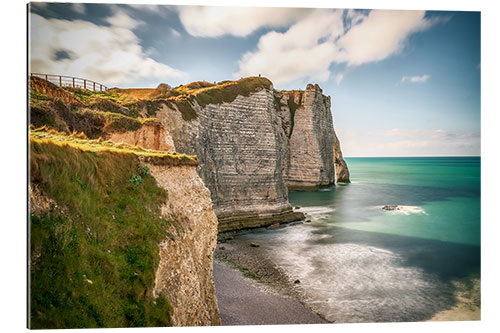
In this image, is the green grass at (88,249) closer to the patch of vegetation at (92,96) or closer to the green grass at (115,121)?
the patch of vegetation at (92,96)

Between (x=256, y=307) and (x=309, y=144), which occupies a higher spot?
(x=309, y=144)

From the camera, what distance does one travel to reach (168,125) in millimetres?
16406

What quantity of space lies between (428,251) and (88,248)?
13.2 metres

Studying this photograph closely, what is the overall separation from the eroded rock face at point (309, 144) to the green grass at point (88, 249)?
3298 cm

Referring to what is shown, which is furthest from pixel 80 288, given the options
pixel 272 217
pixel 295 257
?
pixel 272 217

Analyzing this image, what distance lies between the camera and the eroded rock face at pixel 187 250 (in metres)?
5.32

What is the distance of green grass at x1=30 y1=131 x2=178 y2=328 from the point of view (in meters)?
4.26

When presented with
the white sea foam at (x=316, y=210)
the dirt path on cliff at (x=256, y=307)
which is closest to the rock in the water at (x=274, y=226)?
the white sea foam at (x=316, y=210)

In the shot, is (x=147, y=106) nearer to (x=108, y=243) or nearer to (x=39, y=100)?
(x=39, y=100)

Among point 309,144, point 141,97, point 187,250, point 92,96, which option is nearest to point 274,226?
point 141,97

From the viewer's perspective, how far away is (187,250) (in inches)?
240

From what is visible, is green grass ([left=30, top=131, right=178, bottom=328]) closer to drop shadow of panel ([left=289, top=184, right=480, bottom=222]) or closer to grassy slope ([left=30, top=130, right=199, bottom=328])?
grassy slope ([left=30, top=130, right=199, bottom=328])

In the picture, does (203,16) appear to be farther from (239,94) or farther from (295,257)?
(239,94)

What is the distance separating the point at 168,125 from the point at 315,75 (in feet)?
31.4
